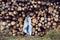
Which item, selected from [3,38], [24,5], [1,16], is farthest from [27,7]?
[3,38]

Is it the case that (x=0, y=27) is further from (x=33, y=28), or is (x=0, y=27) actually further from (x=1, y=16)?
(x=33, y=28)

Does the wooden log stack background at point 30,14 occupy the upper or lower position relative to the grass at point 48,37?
upper

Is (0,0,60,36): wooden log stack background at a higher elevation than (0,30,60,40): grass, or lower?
higher

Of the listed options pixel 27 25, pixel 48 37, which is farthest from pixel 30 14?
pixel 48 37

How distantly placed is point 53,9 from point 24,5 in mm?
733

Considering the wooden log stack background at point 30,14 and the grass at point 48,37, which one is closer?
the grass at point 48,37

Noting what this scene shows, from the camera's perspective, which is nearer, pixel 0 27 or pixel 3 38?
pixel 3 38

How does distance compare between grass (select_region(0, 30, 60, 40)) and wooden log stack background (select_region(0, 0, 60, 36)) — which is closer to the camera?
grass (select_region(0, 30, 60, 40))

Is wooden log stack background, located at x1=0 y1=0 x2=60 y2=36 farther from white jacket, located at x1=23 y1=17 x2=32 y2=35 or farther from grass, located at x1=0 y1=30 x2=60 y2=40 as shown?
grass, located at x1=0 y1=30 x2=60 y2=40

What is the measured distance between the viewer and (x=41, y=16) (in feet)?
14.5

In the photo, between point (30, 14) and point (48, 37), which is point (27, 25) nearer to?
point (30, 14)

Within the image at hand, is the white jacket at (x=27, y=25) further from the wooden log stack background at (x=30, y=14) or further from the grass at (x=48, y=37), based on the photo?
the grass at (x=48, y=37)

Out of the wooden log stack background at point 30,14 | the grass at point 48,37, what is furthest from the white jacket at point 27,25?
the grass at point 48,37

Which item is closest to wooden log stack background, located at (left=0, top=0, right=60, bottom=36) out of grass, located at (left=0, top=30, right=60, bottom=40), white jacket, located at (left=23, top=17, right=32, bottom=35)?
white jacket, located at (left=23, top=17, right=32, bottom=35)
